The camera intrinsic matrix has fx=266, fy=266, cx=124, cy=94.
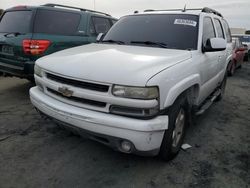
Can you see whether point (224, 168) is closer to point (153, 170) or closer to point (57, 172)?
point (153, 170)

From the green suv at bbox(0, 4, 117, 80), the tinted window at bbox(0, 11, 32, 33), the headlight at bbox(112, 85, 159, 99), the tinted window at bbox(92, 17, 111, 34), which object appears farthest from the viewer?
the tinted window at bbox(92, 17, 111, 34)

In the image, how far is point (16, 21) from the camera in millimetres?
5547

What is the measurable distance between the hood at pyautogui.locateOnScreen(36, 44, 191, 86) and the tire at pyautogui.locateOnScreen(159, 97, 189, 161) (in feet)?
1.59

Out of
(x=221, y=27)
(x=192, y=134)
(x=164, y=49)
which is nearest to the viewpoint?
(x=164, y=49)

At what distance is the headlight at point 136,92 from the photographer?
249cm

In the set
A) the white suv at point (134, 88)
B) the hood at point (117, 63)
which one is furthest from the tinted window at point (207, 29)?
the hood at point (117, 63)

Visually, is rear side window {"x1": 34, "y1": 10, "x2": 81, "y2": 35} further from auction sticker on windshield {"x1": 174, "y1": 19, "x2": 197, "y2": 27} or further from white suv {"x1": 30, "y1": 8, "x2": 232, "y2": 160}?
auction sticker on windshield {"x1": 174, "y1": 19, "x2": 197, "y2": 27}

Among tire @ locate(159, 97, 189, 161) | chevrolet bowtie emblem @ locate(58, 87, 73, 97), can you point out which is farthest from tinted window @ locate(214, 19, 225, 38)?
chevrolet bowtie emblem @ locate(58, 87, 73, 97)

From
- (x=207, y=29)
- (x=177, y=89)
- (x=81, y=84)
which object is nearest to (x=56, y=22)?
(x=207, y=29)

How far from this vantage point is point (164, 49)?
3463mm

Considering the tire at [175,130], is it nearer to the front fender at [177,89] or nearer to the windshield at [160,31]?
the front fender at [177,89]

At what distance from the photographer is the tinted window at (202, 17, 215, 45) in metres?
4.01

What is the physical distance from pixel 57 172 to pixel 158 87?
57.6 inches

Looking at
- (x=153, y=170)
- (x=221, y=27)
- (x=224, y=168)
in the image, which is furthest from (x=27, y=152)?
(x=221, y=27)
